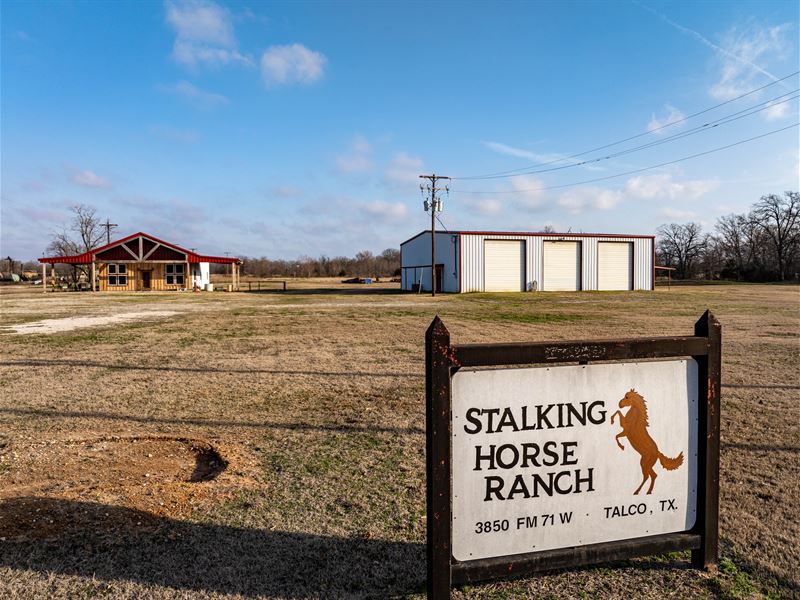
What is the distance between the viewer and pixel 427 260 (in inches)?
1734

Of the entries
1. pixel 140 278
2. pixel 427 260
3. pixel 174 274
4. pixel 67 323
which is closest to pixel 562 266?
pixel 427 260

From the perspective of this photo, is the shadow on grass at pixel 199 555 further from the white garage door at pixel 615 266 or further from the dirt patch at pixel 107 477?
the white garage door at pixel 615 266

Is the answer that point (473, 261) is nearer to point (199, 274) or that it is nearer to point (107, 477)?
point (199, 274)

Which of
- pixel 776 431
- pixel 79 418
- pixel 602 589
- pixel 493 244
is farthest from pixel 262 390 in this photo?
pixel 493 244

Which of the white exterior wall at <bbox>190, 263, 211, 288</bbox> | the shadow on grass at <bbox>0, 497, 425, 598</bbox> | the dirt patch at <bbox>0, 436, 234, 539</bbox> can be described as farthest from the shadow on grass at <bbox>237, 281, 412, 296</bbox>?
→ the shadow on grass at <bbox>0, 497, 425, 598</bbox>

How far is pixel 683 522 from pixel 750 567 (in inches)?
17.8

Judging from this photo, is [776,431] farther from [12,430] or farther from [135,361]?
[135,361]

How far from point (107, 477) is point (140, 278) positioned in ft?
154

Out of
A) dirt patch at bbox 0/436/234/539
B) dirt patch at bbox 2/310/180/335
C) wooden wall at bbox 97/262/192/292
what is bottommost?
dirt patch at bbox 0/436/234/539

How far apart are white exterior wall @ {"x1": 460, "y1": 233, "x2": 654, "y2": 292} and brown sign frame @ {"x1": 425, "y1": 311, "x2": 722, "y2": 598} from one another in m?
37.5

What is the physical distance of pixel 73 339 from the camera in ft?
40.9

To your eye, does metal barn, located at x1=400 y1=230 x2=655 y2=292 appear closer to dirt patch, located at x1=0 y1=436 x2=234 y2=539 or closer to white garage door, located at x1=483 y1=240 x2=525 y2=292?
white garage door, located at x1=483 y1=240 x2=525 y2=292

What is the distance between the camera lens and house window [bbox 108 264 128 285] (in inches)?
1795

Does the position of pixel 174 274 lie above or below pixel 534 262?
below
